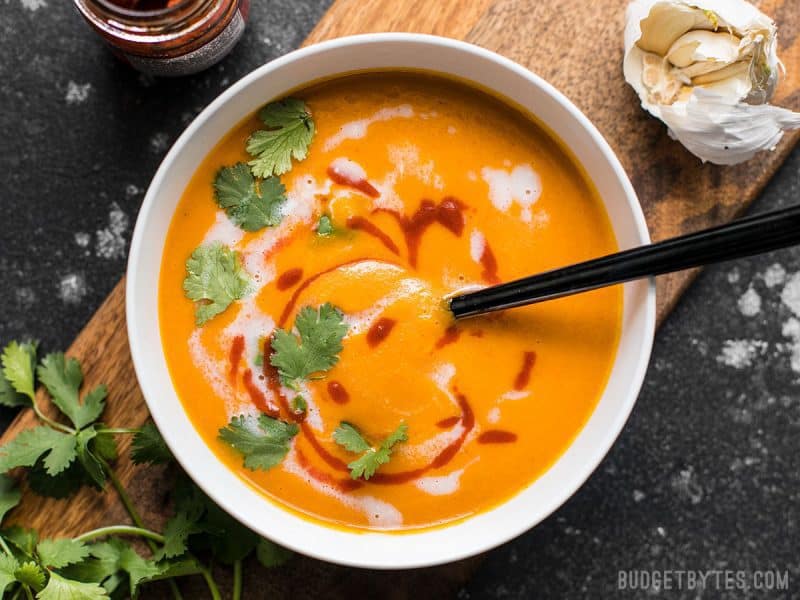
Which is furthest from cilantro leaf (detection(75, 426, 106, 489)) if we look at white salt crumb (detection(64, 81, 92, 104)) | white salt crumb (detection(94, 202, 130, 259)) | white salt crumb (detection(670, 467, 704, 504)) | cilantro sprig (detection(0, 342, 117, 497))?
white salt crumb (detection(670, 467, 704, 504))

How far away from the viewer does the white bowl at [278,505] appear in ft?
4.70

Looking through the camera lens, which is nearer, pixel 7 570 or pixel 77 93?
pixel 7 570

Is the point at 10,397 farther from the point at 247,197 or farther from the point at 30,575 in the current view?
the point at 247,197

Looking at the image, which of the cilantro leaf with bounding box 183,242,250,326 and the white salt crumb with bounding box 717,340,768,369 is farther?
the white salt crumb with bounding box 717,340,768,369

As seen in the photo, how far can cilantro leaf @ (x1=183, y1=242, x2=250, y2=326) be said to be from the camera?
4.92 ft

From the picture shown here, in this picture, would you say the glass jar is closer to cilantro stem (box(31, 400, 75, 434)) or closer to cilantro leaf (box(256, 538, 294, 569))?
cilantro stem (box(31, 400, 75, 434))

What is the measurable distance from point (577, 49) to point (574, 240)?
39 centimetres

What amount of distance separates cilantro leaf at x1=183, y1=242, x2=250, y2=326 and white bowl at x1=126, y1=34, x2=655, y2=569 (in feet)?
0.22

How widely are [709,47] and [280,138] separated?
2.62 feet

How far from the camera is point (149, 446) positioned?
1578mm

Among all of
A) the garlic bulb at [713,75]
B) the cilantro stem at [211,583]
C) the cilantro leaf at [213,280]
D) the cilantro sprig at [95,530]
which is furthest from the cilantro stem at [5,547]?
the garlic bulb at [713,75]

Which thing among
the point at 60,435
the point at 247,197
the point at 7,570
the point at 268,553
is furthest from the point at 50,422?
the point at 247,197

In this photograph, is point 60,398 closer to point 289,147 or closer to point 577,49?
point 289,147

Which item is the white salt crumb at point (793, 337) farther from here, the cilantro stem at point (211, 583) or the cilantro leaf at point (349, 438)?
the cilantro stem at point (211, 583)
